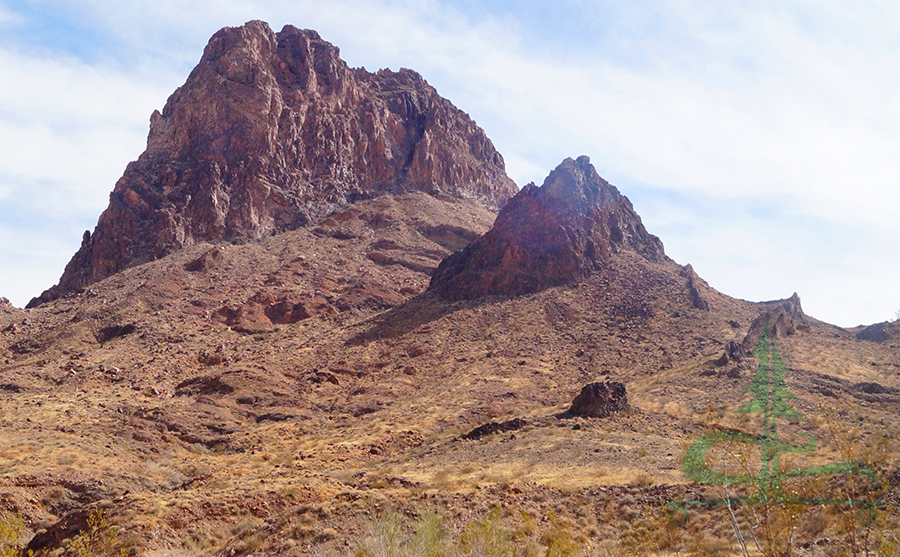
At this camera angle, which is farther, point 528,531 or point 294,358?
point 294,358

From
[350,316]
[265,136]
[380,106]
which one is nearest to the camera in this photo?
[350,316]

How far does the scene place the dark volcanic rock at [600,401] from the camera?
3186 cm

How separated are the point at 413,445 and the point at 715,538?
685 inches

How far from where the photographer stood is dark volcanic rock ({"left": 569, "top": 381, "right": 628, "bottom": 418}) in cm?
3186

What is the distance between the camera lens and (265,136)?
7812 cm

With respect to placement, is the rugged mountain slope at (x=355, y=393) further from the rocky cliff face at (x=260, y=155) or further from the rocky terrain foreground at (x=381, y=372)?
the rocky cliff face at (x=260, y=155)

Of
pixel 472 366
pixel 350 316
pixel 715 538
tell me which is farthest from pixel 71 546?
pixel 350 316

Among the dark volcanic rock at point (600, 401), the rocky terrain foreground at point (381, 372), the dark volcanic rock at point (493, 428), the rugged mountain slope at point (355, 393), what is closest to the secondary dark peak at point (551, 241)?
the rocky terrain foreground at point (381, 372)

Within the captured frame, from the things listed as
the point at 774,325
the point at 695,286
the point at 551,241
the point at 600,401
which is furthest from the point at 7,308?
the point at 774,325

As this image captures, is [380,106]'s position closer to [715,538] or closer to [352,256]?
[352,256]

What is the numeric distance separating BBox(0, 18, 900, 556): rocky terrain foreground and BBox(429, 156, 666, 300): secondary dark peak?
29cm

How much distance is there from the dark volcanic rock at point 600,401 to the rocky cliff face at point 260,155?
160 ft

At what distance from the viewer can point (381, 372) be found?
44000mm


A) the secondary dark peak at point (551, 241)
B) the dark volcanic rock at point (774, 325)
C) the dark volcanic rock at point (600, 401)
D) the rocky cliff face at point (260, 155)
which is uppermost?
the rocky cliff face at point (260, 155)
